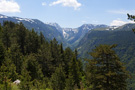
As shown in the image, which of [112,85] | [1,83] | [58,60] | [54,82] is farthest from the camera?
[58,60]

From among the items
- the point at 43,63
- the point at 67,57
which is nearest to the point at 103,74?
the point at 43,63

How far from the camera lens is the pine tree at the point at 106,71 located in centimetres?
2150

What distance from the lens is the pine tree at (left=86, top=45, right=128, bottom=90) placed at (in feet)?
70.5

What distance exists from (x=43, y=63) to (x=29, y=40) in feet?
50.4

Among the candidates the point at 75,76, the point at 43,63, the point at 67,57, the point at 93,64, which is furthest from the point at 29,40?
the point at 93,64

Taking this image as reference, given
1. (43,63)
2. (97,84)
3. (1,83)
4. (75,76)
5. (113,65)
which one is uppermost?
(113,65)

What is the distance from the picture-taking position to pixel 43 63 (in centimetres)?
6269

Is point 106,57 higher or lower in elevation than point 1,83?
higher

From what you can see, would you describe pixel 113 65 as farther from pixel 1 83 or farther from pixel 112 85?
pixel 1 83

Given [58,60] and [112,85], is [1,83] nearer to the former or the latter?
[112,85]

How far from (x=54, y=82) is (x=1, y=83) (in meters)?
22.3

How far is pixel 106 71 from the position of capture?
22.3m

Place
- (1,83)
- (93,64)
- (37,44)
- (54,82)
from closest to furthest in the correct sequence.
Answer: (1,83)
(93,64)
(54,82)
(37,44)

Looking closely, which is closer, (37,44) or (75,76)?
(75,76)
